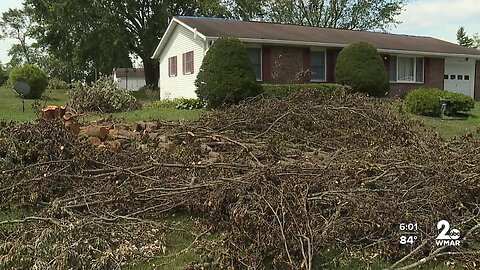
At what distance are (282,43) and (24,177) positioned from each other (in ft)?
51.9

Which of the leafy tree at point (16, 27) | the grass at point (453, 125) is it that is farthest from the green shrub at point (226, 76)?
the leafy tree at point (16, 27)

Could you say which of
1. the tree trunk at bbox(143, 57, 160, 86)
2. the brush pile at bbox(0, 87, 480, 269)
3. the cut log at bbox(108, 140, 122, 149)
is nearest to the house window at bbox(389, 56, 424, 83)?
the brush pile at bbox(0, 87, 480, 269)

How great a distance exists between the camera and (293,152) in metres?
6.82

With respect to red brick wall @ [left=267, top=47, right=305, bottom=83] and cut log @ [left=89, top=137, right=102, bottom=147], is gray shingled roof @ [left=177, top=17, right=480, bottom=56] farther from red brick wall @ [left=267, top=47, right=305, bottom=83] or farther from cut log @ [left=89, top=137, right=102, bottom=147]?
cut log @ [left=89, top=137, right=102, bottom=147]

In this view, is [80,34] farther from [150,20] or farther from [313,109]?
[313,109]

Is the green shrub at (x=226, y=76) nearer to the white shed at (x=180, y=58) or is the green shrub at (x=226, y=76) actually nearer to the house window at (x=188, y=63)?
the white shed at (x=180, y=58)

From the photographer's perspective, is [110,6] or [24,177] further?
[110,6]

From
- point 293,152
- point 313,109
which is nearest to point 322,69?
point 313,109

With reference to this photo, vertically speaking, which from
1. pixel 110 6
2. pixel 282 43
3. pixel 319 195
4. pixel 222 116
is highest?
pixel 110 6

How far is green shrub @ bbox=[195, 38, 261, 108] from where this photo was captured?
1611cm

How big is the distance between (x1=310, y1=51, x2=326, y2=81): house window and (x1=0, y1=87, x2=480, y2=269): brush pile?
14.6m

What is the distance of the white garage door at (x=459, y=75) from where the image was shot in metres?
26.0

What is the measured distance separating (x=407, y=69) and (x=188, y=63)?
1104cm

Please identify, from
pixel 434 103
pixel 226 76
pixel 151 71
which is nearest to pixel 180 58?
pixel 226 76
